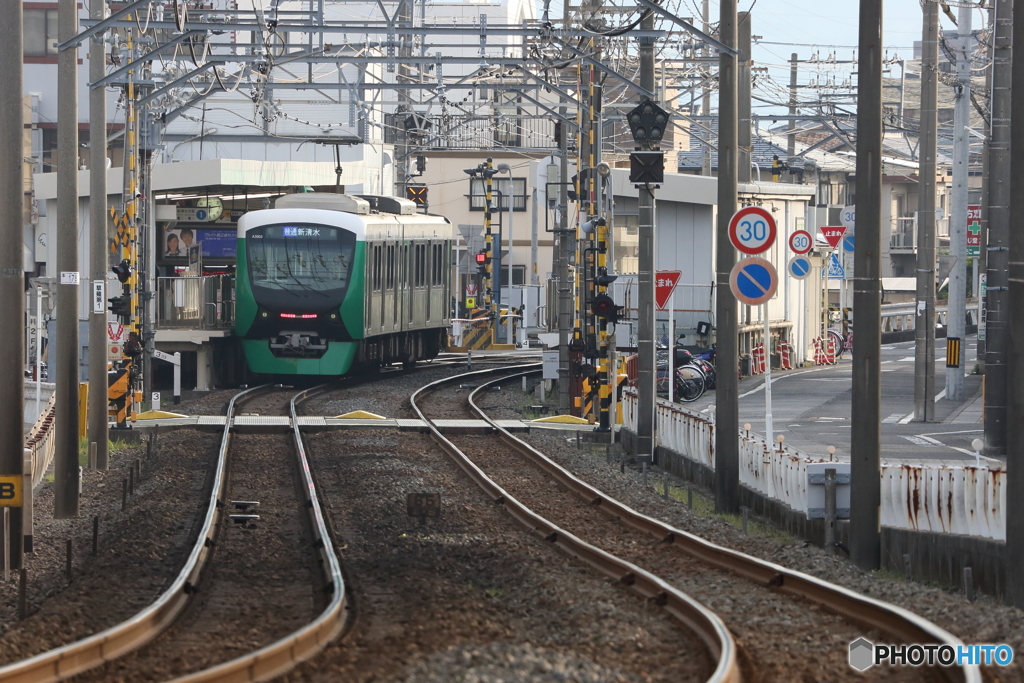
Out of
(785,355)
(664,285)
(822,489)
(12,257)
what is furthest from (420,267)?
(12,257)

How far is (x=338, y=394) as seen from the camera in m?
27.9

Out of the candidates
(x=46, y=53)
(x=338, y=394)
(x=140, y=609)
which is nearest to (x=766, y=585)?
(x=140, y=609)

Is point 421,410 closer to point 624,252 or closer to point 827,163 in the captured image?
point 624,252

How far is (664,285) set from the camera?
19594mm

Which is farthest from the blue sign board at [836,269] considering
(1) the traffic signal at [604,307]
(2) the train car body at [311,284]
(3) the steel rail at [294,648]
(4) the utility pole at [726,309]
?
(3) the steel rail at [294,648]

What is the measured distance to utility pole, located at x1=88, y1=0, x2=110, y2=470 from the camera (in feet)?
57.0

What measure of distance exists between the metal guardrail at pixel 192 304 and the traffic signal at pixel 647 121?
1400 centimetres

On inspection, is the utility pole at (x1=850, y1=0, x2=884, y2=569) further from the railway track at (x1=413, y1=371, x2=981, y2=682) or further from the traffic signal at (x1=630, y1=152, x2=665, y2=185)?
the traffic signal at (x1=630, y1=152, x2=665, y2=185)

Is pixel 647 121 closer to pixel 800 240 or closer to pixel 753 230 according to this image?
pixel 753 230

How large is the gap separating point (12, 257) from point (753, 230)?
21.7ft

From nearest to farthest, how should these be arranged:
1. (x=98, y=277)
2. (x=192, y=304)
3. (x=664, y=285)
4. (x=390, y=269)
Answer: (x=98, y=277) < (x=664, y=285) < (x=192, y=304) < (x=390, y=269)

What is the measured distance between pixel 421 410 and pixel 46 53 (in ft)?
127

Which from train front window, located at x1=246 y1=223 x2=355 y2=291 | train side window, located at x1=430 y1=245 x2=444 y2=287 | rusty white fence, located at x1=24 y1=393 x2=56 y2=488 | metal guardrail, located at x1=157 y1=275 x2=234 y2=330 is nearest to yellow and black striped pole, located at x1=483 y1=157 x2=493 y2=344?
train side window, located at x1=430 y1=245 x2=444 y2=287

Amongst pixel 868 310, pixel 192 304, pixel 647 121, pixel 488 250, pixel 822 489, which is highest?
pixel 647 121
